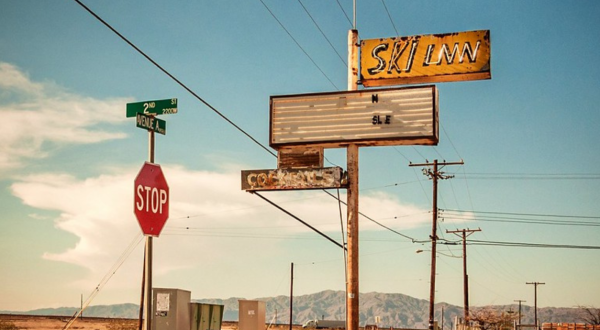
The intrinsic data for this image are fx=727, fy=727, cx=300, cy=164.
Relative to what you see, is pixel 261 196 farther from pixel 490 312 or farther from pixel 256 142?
pixel 490 312

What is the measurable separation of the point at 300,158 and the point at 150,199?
9.10 metres

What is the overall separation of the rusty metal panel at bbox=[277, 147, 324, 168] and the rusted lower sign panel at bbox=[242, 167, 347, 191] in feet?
1.09

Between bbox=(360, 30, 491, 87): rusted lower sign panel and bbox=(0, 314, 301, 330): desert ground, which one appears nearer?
bbox=(360, 30, 491, 87): rusted lower sign panel

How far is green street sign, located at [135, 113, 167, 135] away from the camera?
1185 cm

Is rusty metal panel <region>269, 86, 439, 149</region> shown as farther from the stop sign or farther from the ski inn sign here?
the stop sign

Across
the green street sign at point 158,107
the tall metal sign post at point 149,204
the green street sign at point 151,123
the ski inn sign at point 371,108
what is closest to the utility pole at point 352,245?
the ski inn sign at point 371,108

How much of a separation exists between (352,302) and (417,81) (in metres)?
6.09

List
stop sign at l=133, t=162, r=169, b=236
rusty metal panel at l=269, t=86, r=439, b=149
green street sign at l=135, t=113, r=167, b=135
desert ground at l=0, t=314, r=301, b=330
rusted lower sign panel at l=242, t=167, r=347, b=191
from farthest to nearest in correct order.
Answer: desert ground at l=0, t=314, r=301, b=330 < rusty metal panel at l=269, t=86, r=439, b=149 < rusted lower sign panel at l=242, t=167, r=347, b=191 < green street sign at l=135, t=113, r=167, b=135 < stop sign at l=133, t=162, r=169, b=236

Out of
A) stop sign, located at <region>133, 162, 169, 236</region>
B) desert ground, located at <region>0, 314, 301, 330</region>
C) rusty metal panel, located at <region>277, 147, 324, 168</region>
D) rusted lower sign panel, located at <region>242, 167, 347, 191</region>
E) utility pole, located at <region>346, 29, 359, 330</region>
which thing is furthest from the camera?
desert ground, located at <region>0, 314, 301, 330</region>

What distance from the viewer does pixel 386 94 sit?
18484mm

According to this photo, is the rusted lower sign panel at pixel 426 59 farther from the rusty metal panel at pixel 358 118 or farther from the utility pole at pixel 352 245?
the utility pole at pixel 352 245

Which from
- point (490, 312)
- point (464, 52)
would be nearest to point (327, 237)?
point (464, 52)

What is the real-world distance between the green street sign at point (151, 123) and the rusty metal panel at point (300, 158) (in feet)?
22.5

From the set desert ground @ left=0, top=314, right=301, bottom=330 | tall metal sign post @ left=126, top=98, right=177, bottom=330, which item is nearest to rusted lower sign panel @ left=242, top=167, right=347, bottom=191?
tall metal sign post @ left=126, top=98, right=177, bottom=330
